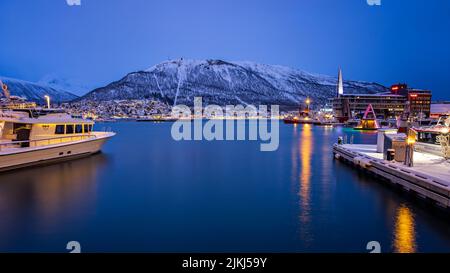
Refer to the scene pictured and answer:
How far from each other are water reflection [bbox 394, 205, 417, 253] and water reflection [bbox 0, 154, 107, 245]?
1161cm

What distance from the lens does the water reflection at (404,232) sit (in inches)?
425

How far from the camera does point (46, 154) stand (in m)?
25.1

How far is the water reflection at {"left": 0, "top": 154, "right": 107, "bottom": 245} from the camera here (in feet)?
43.3

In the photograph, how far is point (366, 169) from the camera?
22.0 meters

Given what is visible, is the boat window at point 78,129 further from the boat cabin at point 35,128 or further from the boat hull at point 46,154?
the boat hull at point 46,154

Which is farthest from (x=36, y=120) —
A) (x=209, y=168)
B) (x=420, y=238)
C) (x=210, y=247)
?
(x=420, y=238)

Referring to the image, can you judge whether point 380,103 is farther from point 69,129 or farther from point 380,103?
point 69,129

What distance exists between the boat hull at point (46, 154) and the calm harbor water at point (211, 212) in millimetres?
907

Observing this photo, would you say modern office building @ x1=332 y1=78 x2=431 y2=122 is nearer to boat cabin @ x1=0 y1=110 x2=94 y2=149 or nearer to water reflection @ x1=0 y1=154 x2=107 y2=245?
boat cabin @ x1=0 y1=110 x2=94 y2=149

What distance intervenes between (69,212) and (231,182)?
967 cm

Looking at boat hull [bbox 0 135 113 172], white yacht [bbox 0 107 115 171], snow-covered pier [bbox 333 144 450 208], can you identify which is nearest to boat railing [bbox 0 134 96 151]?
white yacht [bbox 0 107 115 171]

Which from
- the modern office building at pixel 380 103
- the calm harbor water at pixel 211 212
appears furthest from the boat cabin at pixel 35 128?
the modern office building at pixel 380 103

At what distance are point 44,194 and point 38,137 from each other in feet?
33.2

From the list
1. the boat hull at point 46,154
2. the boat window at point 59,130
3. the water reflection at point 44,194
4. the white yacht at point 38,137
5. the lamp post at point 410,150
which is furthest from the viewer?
the boat window at point 59,130
